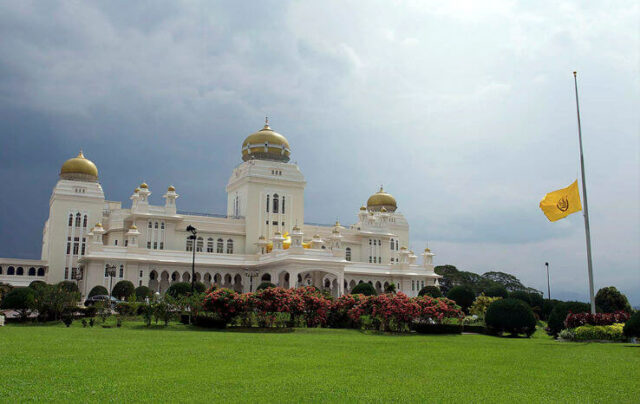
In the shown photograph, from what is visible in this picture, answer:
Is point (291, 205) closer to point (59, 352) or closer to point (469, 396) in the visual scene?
point (59, 352)

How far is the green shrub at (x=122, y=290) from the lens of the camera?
151 feet

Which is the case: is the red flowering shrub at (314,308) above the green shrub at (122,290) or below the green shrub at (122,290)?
below

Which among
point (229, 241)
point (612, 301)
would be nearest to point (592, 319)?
point (612, 301)

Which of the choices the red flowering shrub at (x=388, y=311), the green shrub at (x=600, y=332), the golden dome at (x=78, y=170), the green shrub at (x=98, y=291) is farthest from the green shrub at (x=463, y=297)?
the golden dome at (x=78, y=170)

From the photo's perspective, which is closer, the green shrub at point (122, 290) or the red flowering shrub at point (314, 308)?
the red flowering shrub at point (314, 308)

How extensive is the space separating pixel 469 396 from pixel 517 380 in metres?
2.55

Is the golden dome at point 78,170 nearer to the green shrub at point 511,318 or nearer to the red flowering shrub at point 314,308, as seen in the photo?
the red flowering shrub at point 314,308

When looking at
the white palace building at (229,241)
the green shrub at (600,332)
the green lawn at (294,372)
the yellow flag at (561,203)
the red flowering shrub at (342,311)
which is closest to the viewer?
the green lawn at (294,372)

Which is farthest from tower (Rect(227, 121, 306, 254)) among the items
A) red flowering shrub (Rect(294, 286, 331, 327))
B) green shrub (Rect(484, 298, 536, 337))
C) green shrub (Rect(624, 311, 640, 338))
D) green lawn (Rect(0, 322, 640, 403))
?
green shrub (Rect(624, 311, 640, 338))

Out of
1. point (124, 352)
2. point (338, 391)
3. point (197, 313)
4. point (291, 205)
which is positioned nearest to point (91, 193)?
point (291, 205)

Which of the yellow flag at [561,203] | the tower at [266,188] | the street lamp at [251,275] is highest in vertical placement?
the tower at [266,188]

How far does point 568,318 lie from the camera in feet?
87.6

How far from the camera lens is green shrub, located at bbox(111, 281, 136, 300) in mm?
46125

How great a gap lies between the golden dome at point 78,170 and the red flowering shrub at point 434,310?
4137cm
